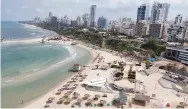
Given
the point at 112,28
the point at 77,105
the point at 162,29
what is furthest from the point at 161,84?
the point at 112,28

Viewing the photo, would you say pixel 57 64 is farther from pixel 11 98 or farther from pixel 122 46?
pixel 122 46

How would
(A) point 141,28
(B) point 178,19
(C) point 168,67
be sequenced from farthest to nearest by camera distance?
(B) point 178,19
(A) point 141,28
(C) point 168,67

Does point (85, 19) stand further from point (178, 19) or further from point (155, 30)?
point (155, 30)

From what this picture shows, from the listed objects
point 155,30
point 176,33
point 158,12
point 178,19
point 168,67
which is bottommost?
point 168,67

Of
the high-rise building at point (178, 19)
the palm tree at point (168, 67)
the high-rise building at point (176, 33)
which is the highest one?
the high-rise building at point (178, 19)

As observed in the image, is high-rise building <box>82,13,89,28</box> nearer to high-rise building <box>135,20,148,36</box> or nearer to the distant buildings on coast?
the distant buildings on coast

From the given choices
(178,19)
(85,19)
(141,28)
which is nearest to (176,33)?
(141,28)

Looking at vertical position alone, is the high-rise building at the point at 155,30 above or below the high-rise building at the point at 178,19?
below

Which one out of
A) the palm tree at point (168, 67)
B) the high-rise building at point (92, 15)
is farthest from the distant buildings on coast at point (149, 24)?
the palm tree at point (168, 67)

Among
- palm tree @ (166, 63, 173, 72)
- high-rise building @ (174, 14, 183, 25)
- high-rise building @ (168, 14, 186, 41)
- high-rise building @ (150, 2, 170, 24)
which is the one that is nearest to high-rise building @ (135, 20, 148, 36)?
high-rise building @ (168, 14, 186, 41)

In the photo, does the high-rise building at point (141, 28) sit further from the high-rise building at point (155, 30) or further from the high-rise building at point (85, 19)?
the high-rise building at point (85, 19)

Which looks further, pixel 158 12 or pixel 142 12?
pixel 142 12
